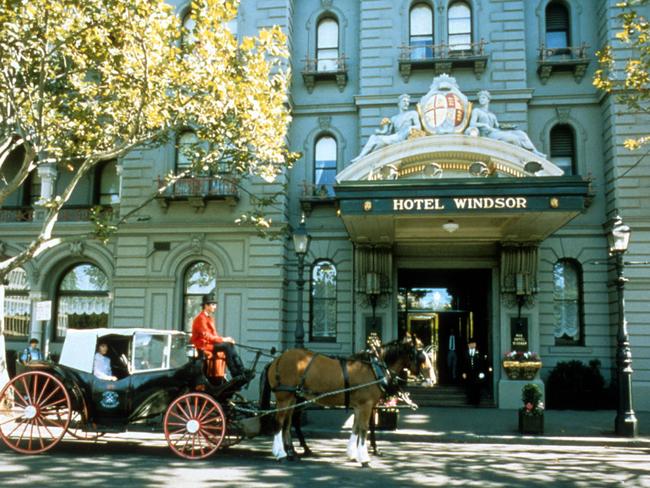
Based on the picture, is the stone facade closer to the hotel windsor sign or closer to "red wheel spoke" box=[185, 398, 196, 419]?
the hotel windsor sign

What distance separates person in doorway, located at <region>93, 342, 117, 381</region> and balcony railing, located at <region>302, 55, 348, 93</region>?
1280 cm

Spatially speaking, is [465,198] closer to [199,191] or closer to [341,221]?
[341,221]

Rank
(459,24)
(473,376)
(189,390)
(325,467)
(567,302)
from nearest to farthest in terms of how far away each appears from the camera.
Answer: (325,467)
(189,390)
(473,376)
(567,302)
(459,24)

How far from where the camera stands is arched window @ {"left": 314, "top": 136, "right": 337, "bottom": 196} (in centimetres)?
2075

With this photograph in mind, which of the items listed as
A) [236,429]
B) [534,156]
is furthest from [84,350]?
[534,156]

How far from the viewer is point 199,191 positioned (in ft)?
65.1

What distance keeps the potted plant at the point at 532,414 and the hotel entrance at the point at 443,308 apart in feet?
23.5

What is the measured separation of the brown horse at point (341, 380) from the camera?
33.2 feet

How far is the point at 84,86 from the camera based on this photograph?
15.3 m

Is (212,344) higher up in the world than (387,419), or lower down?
higher up

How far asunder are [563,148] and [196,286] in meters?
12.7

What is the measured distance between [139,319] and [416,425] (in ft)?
32.4

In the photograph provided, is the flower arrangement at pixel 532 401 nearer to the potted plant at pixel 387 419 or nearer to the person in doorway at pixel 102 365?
the potted plant at pixel 387 419

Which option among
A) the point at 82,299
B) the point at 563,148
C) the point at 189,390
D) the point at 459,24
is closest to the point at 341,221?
the point at 563,148
